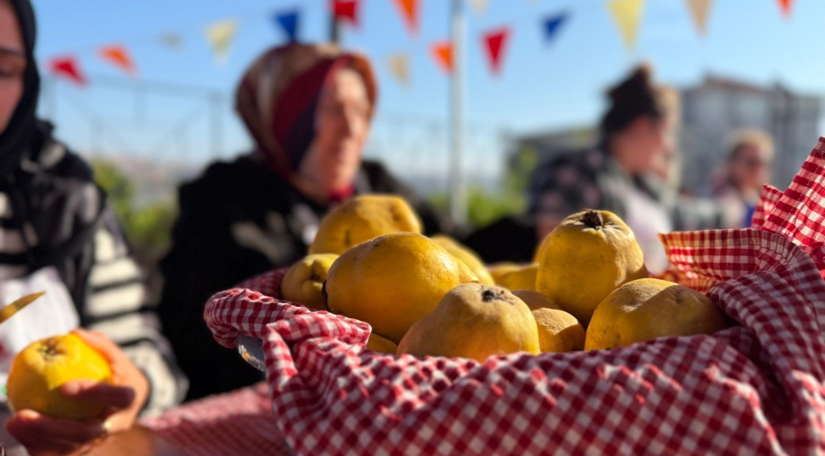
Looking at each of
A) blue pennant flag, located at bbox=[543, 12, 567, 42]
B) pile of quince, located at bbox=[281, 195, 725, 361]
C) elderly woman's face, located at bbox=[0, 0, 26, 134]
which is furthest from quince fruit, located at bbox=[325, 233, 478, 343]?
blue pennant flag, located at bbox=[543, 12, 567, 42]

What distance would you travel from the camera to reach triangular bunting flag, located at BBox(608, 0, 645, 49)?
3.34 meters

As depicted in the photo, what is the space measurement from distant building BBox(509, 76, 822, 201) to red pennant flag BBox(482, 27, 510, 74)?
13.7 feet

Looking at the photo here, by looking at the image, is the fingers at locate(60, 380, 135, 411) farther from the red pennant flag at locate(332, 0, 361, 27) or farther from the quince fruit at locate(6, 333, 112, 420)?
the red pennant flag at locate(332, 0, 361, 27)

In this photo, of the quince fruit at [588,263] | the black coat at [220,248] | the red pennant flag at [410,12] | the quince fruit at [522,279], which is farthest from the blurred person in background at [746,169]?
the quince fruit at [588,263]

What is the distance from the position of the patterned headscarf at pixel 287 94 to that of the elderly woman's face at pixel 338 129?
3cm

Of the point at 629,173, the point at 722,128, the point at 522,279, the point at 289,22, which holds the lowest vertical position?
the point at 722,128

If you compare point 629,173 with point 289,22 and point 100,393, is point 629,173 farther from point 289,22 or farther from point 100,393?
point 100,393

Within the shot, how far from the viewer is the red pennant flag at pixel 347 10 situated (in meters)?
3.50

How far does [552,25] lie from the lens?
417 centimetres

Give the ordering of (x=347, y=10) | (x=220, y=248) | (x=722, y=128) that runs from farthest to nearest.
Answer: (x=722, y=128), (x=347, y=10), (x=220, y=248)

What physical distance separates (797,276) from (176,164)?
6.75 meters

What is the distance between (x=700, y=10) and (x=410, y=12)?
1.52 meters

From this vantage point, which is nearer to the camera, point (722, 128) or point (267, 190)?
point (267, 190)

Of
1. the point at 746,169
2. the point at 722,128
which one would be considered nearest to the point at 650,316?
the point at 746,169
